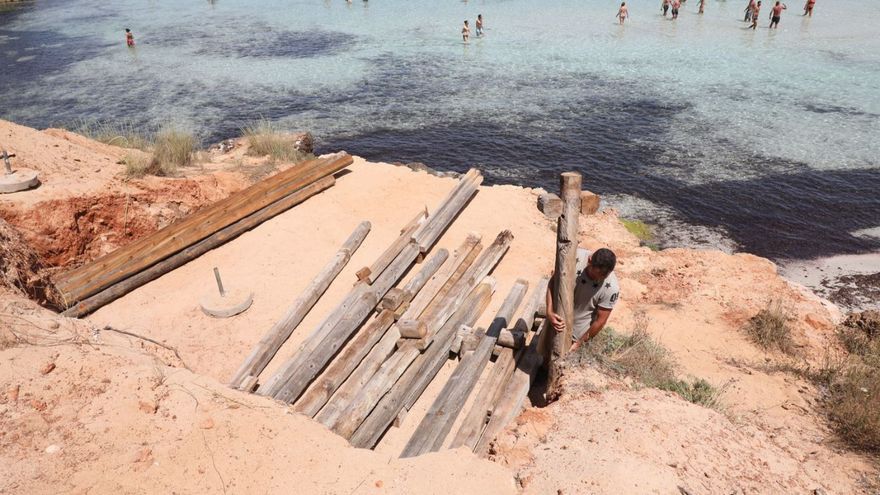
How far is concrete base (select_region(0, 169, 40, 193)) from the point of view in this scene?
855 cm

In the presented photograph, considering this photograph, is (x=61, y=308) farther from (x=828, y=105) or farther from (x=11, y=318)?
(x=828, y=105)

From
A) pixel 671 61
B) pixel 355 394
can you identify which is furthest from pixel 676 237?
pixel 671 61

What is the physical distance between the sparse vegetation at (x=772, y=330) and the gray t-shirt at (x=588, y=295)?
3.82m

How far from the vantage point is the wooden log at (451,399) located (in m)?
5.91

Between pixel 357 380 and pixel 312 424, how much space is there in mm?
2009

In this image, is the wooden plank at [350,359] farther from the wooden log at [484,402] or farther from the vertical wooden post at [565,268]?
the vertical wooden post at [565,268]

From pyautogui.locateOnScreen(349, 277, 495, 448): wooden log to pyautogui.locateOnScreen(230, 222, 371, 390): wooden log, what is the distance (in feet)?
5.40

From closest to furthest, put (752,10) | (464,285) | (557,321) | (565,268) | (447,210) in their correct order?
1. (565,268)
2. (557,321)
3. (464,285)
4. (447,210)
5. (752,10)

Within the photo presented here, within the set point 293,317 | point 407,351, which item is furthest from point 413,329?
point 293,317

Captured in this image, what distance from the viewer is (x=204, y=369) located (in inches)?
287

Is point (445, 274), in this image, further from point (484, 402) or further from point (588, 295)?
point (588, 295)

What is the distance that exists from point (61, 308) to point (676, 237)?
1249cm

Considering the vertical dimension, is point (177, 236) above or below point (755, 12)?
below

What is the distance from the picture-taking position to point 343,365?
711cm
